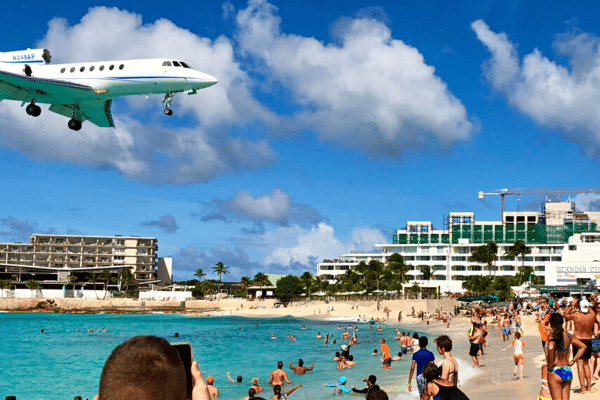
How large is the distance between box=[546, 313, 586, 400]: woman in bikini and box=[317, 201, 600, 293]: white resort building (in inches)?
3742

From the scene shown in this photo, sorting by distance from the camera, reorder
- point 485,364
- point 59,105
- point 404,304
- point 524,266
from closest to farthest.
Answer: point 485,364 < point 59,105 < point 404,304 < point 524,266

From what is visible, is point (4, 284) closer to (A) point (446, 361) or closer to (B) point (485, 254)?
(B) point (485, 254)

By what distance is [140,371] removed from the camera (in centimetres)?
222

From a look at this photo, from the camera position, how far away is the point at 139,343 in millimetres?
2205

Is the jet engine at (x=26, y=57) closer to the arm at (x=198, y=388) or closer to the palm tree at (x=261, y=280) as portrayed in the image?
the arm at (x=198, y=388)

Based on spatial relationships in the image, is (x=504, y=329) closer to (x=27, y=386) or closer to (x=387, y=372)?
(x=387, y=372)

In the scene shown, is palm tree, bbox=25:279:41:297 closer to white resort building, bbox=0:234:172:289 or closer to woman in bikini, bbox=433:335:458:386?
white resort building, bbox=0:234:172:289

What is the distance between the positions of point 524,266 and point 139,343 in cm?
12420

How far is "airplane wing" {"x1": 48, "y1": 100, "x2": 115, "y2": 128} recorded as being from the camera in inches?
1151

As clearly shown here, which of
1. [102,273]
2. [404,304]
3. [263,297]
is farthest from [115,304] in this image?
[404,304]

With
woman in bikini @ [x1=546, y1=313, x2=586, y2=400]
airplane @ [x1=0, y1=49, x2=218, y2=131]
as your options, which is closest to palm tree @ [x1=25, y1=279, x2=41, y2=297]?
airplane @ [x1=0, y1=49, x2=218, y2=131]

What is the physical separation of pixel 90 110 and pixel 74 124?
107 cm

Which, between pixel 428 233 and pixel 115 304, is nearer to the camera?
pixel 115 304

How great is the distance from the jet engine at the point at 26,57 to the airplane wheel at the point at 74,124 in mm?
3103
